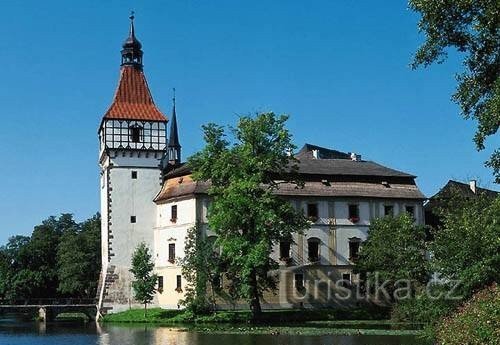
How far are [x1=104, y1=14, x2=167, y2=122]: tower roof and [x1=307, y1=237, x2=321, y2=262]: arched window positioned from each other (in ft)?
51.0

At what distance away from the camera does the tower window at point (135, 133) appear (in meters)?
59.9

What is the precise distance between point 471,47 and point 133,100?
150 feet

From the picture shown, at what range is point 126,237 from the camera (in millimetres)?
58406

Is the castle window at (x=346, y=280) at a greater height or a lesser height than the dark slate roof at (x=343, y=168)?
lesser

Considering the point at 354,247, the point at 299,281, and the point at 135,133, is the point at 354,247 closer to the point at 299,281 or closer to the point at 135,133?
the point at 299,281

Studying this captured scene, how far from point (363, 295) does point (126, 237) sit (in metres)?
19.2

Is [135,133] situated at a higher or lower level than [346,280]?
higher

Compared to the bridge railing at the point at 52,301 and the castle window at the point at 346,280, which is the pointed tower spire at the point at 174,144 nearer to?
the bridge railing at the point at 52,301

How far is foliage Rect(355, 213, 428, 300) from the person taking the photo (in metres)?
45.1

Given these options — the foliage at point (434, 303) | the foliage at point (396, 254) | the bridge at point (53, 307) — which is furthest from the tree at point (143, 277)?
the foliage at point (434, 303)

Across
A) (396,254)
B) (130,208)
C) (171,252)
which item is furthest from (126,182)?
(396,254)

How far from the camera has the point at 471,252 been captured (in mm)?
27766

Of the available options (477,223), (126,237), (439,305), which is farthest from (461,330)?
(126,237)

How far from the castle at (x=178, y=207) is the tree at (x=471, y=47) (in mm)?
37802
